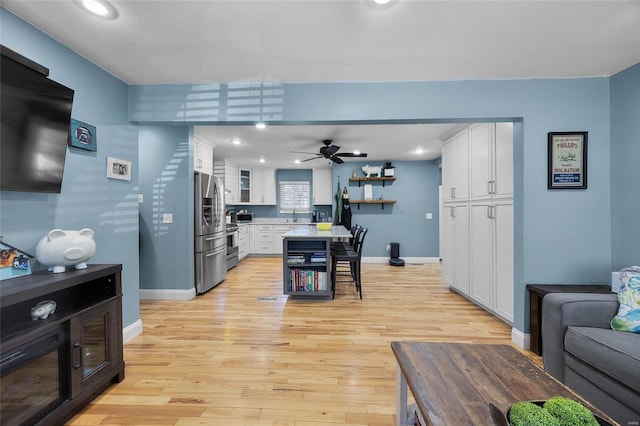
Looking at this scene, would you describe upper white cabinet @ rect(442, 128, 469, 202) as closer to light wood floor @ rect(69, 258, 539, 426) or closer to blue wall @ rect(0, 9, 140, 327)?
light wood floor @ rect(69, 258, 539, 426)

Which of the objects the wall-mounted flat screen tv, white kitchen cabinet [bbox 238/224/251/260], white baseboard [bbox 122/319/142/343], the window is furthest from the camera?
the window

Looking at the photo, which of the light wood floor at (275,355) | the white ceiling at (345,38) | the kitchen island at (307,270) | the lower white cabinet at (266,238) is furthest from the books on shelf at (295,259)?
the lower white cabinet at (266,238)

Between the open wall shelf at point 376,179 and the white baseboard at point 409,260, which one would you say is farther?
the white baseboard at point 409,260

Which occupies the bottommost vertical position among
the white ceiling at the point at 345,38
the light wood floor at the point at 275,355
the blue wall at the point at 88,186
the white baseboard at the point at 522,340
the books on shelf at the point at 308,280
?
the light wood floor at the point at 275,355

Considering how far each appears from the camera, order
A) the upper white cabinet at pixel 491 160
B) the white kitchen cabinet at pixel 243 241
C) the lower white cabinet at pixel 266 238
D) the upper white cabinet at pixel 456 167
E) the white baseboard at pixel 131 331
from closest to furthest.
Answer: the white baseboard at pixel 131 331 < the upper white cabinet at pixel 491 160 < the upper white cabinet at pixel 456 167 < the white kitchen cabinet at pixel 243 241 < the lower white cabinet at pixel 266 238

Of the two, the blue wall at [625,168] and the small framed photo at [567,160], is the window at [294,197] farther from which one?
the blue wall at [625,168]

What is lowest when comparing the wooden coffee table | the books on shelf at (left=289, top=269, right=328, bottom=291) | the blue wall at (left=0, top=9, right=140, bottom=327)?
the books on shelf at (left=289, top=269, right=328, bottom=291)

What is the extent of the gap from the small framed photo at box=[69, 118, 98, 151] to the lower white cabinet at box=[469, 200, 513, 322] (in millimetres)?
3856

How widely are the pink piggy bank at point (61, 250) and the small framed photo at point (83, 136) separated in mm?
793

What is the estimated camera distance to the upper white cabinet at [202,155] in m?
4.17

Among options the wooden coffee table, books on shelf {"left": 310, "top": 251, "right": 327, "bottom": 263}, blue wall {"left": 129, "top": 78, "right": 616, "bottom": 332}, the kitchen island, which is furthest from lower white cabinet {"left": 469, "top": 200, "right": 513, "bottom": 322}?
books on shelf {"left": 310, "top": 251, "right": 327, "bottom": 263}

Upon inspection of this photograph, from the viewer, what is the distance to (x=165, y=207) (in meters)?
3.79

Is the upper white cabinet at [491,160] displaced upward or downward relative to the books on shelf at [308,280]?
upward

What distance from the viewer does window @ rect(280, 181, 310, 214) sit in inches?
298
